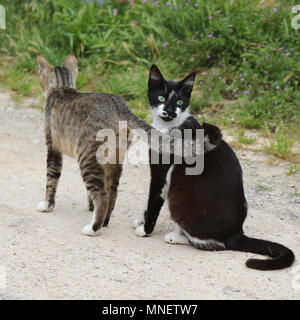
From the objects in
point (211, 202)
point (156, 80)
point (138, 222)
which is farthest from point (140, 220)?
Result: point (156, 80)

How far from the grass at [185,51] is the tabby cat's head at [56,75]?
235 centimetres

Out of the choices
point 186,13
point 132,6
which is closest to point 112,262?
point 186,13

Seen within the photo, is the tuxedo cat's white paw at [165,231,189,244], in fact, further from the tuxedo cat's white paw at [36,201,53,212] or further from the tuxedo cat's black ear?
the tuxedo cat's black ear

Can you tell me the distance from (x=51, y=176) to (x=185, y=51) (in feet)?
13.1

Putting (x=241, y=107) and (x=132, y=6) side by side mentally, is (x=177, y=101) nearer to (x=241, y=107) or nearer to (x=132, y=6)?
(x=241, y=107)

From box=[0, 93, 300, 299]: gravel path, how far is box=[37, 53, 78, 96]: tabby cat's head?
1084mm

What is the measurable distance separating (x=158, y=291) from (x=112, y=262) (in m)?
0.50

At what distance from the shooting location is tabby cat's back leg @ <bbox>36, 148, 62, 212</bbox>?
4.39 metres

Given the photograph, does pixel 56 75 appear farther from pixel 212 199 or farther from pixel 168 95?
pixel 212 199

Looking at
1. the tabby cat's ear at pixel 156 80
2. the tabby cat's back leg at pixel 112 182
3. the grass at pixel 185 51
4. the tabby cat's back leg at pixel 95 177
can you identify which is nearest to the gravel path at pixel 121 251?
the tabby cat's back leg at pixel 112 182

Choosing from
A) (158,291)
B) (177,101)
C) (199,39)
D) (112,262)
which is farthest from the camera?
(199,39)

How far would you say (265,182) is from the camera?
18.0ft

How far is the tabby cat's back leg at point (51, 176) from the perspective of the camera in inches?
173

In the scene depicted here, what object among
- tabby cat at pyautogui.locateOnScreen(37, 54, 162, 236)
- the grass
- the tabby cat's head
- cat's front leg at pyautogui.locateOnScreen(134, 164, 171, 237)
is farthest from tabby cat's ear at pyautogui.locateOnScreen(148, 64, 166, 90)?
the grass
